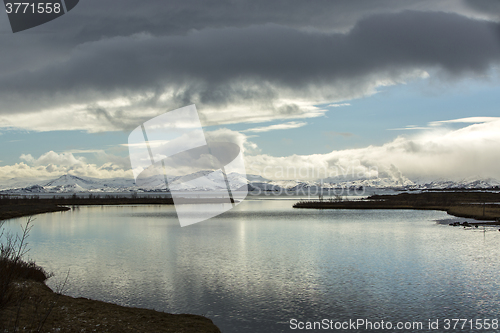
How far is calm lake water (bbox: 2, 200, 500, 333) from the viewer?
52.0 ft

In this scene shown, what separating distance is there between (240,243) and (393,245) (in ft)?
44.7

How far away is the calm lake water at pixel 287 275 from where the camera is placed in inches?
623

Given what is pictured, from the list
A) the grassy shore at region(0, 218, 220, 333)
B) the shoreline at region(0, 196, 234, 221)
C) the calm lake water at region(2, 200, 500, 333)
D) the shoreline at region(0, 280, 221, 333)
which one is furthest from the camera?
the shoreline at region(0, 196, 234, 221)

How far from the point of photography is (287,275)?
72.2 feet

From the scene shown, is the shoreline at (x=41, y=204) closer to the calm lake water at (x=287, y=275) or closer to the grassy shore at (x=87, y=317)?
the calm lake water at (x=287, y=275)

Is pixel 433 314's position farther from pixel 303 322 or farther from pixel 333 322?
pixel 303 322

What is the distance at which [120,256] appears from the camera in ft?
93.7

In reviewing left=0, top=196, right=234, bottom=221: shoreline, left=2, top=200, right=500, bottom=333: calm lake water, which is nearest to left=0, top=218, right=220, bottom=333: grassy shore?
left=2, top=200, right=500, bottom=333: calm lake water

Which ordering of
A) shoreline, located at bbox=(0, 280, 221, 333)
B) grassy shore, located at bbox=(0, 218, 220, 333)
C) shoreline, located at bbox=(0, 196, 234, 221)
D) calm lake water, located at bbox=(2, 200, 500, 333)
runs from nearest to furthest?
grassy shore, located at bbox=(0, 218, 220, 333) → shoreline, located at bbox=(0, 280, 221, 333) → calm lake water, located at bbox=(2, 200, 500, 333) → shoreline, located at bbox=(0, 196, 234, 221)

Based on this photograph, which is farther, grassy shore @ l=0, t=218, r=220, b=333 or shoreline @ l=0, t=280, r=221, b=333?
shoreline @ l=0, t=280, r=221, b=333

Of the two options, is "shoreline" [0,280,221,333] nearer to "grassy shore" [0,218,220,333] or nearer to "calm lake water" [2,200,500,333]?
"grassy shore" [0,218,220,333]

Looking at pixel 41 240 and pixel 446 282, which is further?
pixel 41 240

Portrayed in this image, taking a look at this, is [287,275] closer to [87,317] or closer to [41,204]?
[87,317]

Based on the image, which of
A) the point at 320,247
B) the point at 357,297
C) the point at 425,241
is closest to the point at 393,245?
the point at 425,241
